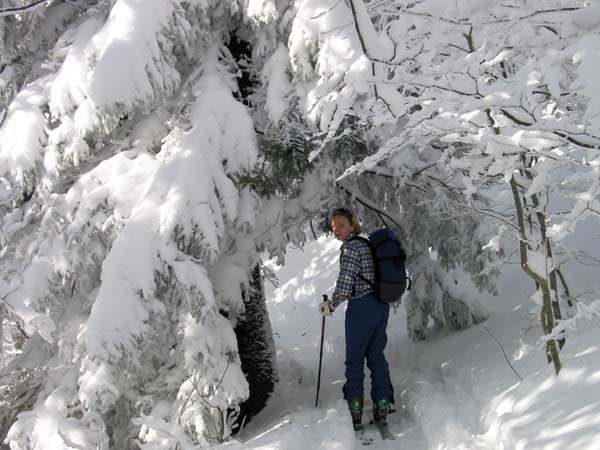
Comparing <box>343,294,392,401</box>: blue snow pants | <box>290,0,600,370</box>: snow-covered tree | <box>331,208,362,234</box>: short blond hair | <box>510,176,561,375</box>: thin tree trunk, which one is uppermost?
<box>290,0,600,370</box>: snow-covered tree

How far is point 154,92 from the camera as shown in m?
5.12

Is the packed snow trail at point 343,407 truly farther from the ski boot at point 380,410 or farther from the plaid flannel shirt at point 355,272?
the plaid flannel shirt at point 355,272

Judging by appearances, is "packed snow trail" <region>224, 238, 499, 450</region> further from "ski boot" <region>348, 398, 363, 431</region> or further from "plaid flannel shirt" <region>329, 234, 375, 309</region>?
"plaid flannel shirt" <region>329, 234, 375, 309</region>

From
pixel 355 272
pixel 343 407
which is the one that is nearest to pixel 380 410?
pixel 343 407

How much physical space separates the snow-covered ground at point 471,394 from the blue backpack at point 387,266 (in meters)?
1.05

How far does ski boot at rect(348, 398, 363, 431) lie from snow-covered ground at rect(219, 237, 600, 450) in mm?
136

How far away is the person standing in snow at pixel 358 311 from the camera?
5160mm

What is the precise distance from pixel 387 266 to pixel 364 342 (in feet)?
2.55

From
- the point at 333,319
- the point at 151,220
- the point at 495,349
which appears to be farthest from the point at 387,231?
the point at 333,319

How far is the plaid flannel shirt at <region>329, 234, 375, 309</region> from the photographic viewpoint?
5.14m

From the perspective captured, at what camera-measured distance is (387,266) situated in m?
5.12

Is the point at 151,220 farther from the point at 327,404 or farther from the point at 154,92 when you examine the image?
the point at 327,404

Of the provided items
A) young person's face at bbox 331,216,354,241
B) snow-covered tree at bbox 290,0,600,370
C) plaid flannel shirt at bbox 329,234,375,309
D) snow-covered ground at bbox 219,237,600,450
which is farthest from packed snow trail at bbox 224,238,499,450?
snow-covered tree at bbox 290,0,600,370

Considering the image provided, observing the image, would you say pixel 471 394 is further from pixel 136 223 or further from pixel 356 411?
pixel 136 223
